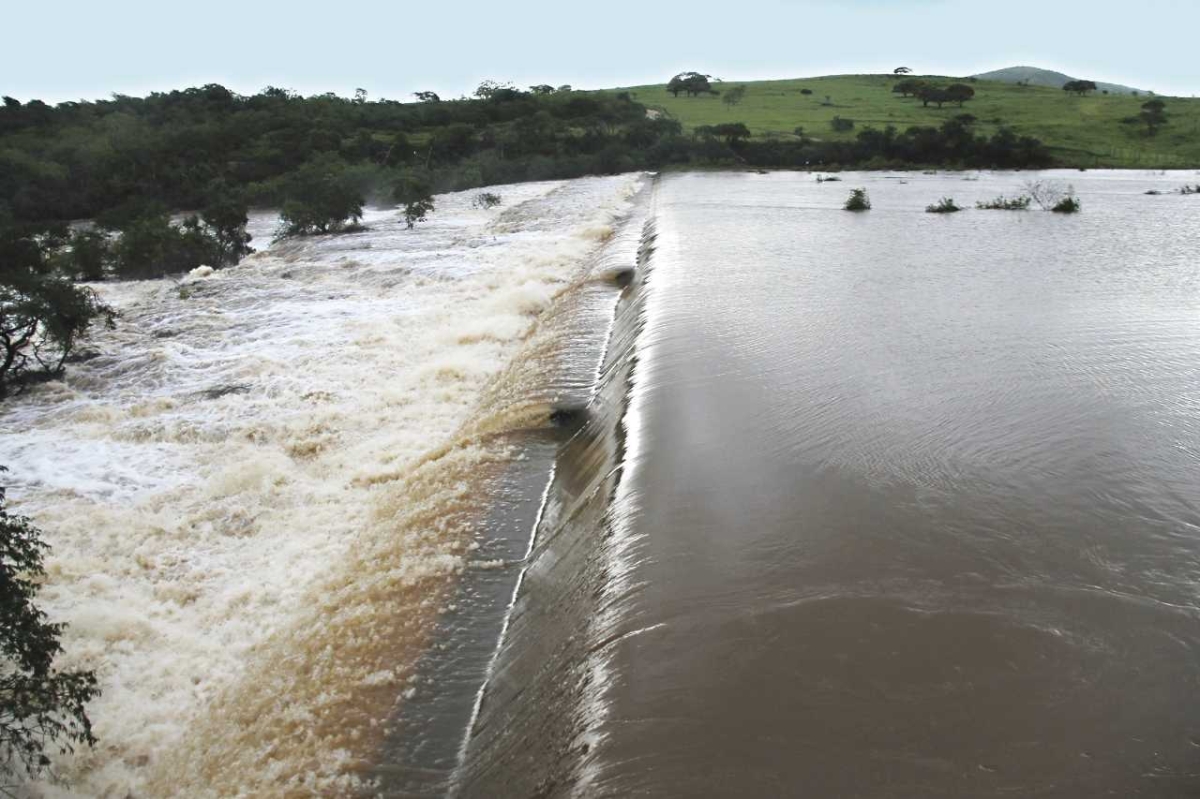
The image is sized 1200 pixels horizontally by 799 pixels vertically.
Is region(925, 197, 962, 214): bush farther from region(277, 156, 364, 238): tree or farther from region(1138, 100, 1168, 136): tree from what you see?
region(1138, 100, 1168, 136): tree

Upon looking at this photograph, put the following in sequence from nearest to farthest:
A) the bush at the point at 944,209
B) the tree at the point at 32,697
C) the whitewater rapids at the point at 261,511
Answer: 1. the tree at the point at 32,697
2. the whitewater rapids at the point at 261,511
3. the bush at the point at 944,209

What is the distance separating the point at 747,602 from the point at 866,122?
6274 cm

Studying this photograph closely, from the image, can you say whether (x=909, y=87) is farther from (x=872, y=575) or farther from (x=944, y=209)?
(x=872, y=575)

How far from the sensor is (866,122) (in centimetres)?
6025

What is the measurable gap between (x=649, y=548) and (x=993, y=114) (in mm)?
65914

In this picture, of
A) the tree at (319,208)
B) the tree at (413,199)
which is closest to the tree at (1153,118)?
the tree at (413,199)

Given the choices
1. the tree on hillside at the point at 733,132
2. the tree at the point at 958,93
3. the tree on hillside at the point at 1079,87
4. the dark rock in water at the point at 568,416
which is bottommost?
the dark rock in water at the point at 568,416

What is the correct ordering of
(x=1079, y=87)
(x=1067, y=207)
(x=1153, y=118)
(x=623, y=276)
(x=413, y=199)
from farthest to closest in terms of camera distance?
(x=1079, y=87), (x=1153, y=118), (x=413, y=199), (x=1067, y=207), (x=623, y=276)

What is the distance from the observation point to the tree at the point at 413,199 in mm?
28734

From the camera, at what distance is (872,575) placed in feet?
16.4

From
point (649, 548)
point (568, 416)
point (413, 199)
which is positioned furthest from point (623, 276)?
point (413, 199)

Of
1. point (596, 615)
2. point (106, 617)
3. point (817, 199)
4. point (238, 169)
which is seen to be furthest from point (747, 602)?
point (238, 169)

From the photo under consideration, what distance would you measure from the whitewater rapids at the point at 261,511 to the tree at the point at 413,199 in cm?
1406

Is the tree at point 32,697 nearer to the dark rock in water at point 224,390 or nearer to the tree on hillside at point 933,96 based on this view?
the dark rock in water at point 224,390
